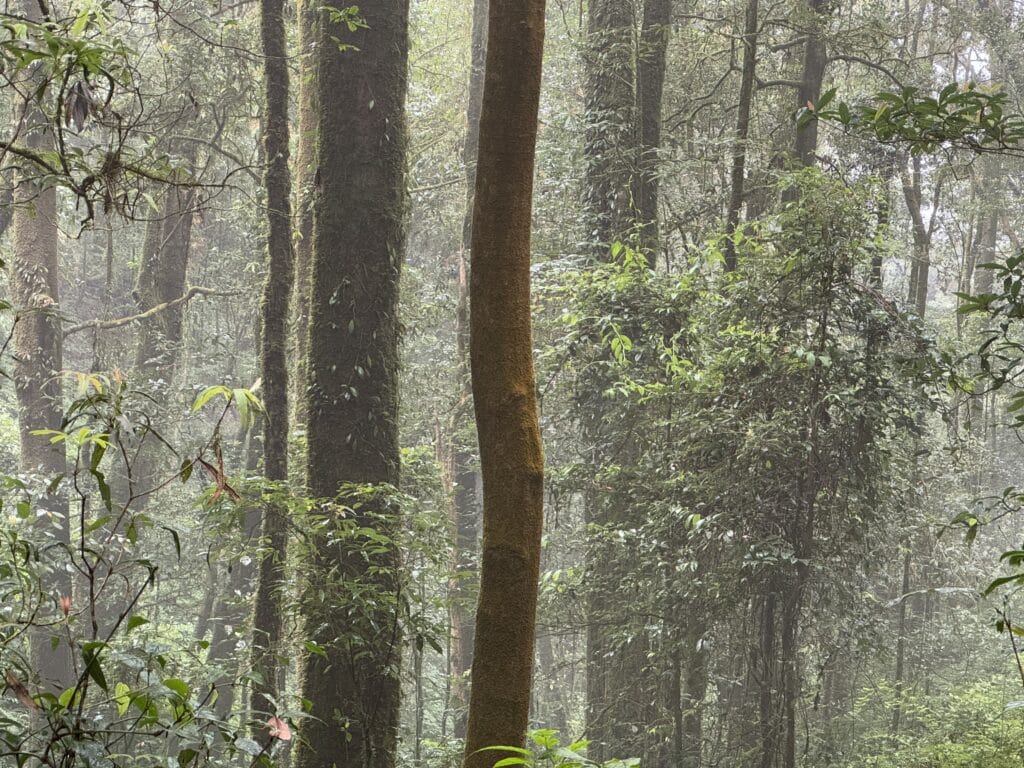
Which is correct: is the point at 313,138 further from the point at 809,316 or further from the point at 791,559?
the point at 791,559

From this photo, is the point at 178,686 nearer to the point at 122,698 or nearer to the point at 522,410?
the point at 122,698

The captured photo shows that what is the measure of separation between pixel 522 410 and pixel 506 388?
97 millimetres

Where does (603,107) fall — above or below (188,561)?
above

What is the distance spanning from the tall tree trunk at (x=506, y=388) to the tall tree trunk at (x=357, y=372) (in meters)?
1.69

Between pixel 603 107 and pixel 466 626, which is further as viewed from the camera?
pixel 466 626

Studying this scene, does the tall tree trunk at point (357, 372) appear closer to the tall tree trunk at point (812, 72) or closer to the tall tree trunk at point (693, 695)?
the tall tree trunk at point (693, 695)

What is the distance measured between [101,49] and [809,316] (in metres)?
5.65

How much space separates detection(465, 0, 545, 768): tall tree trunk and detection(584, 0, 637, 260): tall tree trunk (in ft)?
20.8

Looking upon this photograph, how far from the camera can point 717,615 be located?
7.38m

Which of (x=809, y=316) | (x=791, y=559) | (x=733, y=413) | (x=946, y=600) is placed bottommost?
(x=946, y=600)

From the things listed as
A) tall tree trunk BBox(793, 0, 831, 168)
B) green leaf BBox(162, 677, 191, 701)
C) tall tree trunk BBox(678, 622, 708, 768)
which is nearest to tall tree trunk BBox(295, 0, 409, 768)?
green leaf BBox(162, 677, 191, 701)

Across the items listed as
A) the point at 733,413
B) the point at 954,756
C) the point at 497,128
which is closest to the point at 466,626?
the point at 954,756

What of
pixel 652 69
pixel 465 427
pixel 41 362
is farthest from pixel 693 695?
pixel 41 362

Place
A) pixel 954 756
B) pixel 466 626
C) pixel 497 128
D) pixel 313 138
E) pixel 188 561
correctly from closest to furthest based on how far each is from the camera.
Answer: pixel 497 128
pixel 313 138
pixel 954 756
pixel 466 626
pixel 188 561
